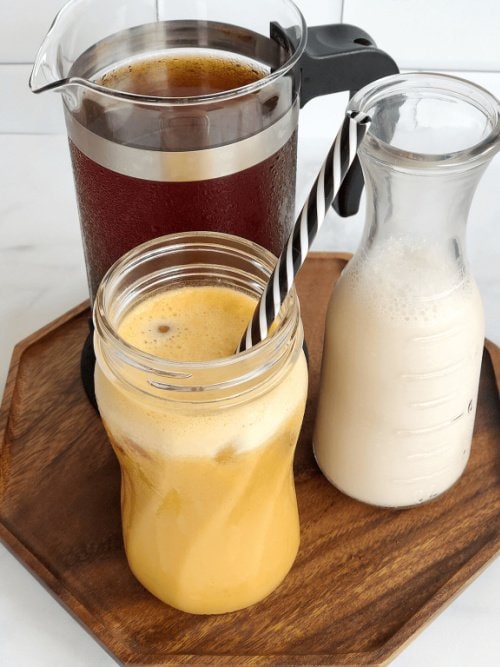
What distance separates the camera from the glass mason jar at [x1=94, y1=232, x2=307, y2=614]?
1.87 feet

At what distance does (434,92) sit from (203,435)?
27cm

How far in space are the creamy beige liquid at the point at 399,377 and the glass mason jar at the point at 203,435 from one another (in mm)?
52

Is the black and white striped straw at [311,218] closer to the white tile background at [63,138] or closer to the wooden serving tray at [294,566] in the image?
the wooden serving tray at [294,566]

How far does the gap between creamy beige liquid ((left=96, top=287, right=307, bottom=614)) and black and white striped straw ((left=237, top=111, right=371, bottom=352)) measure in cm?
5

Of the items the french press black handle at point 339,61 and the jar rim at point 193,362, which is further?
the french press black handle at point 339,61

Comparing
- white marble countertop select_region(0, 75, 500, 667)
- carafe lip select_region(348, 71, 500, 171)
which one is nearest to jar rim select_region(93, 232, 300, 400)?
carafe lip select_region(348, 71, 500, 171)

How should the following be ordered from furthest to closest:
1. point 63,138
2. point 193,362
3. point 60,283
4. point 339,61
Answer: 1. point 63,138
2. point 60,283
3. point 339,61
4. point 193,362

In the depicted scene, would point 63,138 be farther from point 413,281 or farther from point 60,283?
point 413,281

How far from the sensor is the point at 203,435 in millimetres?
578

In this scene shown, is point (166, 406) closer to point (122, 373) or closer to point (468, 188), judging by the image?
point (122, 373)

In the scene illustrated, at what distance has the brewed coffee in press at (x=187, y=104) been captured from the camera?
2.11 feet

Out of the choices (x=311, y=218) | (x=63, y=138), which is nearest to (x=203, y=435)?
(x=311, y=218)

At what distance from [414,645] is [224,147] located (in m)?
0.37

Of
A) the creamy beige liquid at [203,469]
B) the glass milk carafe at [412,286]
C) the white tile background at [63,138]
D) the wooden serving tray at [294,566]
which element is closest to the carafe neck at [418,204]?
the glass milk carafe at [412,286]
